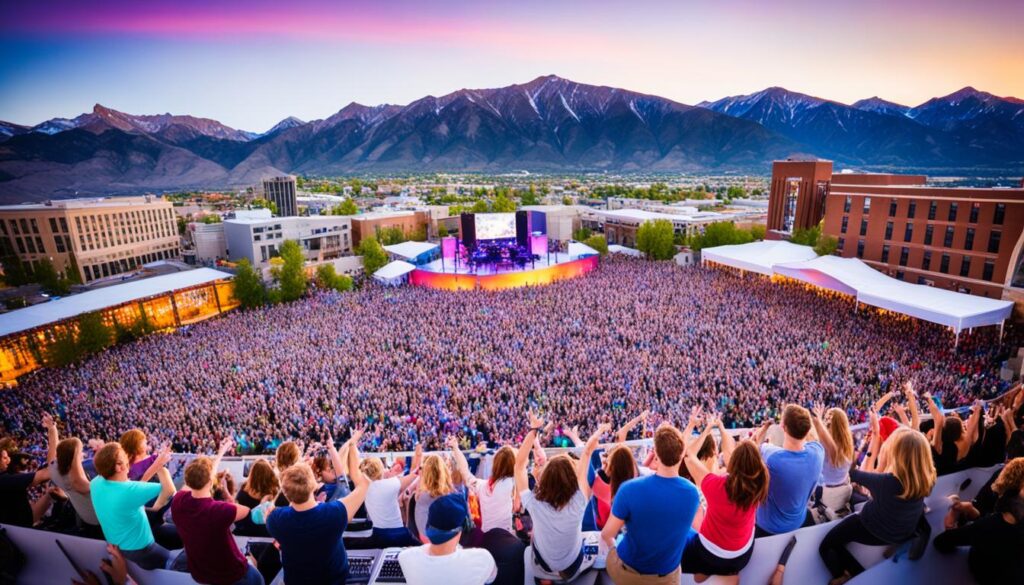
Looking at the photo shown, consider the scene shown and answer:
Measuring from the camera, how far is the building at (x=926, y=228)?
18.5 metres

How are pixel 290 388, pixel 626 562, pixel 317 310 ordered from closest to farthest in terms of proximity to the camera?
pixel 626 562
pixel 290 388
pixel 317 310

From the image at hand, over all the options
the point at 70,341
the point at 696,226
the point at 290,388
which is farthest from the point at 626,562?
the point at 696,226

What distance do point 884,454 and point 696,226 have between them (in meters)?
41.0

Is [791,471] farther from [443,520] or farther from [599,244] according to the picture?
[599,244]

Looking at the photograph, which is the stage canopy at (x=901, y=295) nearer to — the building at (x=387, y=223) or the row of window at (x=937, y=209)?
the row of window at (x=937, y=209)

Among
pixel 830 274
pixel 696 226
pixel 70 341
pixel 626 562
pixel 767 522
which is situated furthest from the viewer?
pixel 696 226

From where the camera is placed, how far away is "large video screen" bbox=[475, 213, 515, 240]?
3100cm

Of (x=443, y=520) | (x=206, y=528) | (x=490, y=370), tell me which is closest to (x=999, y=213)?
(x=490, y=370)

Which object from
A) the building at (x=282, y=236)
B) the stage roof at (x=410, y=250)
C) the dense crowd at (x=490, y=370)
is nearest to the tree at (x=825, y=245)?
the dense crowd at (x=490, y=370)

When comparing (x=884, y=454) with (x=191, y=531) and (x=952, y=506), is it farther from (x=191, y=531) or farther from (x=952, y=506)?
(x=191, y=531)

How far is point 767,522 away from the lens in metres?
3.07

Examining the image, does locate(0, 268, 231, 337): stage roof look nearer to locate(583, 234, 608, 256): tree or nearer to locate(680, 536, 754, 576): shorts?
locate(680, 536, 754, 576): shorts

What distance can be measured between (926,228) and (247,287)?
3468 cm

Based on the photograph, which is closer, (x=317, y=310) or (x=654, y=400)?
(x=654, y=400)
